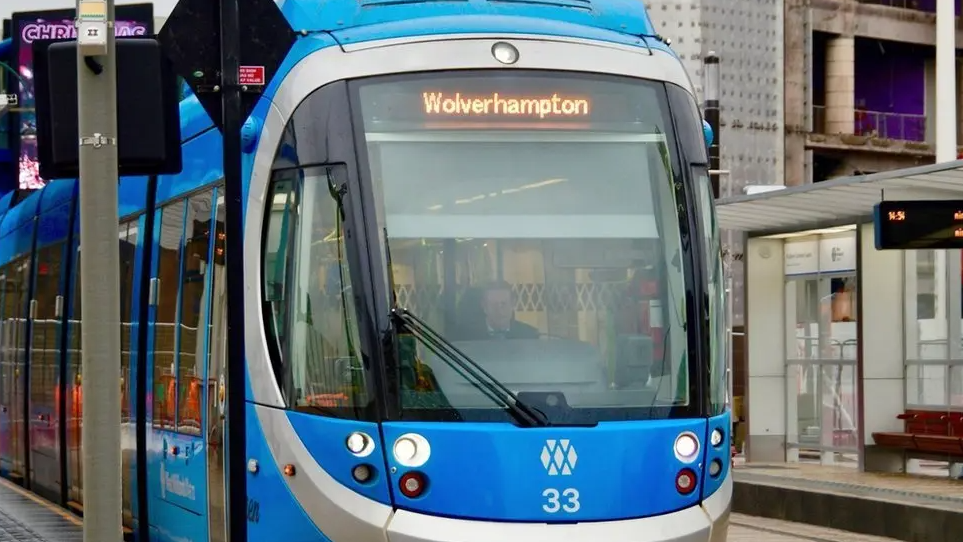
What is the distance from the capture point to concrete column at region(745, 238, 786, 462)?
22.6 m

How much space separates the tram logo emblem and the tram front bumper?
26 cm

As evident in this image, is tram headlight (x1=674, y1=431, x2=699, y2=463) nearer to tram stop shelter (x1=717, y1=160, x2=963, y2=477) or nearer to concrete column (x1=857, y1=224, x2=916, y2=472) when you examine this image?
tram stop shelter (x1=717, y1=160, x2=963, y2=477)

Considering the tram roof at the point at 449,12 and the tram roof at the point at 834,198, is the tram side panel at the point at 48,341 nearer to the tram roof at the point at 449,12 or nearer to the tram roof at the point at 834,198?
the tram roof at the point at 449,12

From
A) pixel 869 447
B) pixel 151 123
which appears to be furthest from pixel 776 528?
pixel 151 123

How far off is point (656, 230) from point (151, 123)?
107 inches

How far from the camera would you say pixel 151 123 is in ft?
25.8

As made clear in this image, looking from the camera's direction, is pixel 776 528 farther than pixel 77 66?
Yes

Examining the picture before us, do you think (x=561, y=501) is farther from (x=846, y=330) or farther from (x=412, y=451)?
(x=846, y=330)

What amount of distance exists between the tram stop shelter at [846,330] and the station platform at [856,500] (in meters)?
0.55

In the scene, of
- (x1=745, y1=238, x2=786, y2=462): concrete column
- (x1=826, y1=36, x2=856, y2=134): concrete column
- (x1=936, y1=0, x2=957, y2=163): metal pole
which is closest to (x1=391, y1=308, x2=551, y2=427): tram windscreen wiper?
(x1=745, y1=238, x2=786, y2=462): concrete column

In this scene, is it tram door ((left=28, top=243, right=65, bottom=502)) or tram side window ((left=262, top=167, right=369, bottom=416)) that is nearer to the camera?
tram side window ((left=262, top=167, right=369, bottom=416))

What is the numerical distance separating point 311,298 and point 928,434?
39.5ft

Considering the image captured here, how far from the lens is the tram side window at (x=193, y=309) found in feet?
34.4

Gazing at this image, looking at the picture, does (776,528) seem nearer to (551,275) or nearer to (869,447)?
(869,447)
